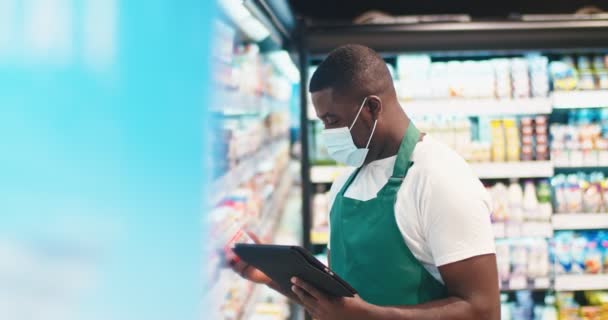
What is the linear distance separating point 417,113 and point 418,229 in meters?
1.89

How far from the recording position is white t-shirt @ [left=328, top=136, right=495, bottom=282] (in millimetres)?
1439

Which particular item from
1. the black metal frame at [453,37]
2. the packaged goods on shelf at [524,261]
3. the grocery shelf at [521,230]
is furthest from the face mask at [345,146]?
the packaged goods on shelf at [524,261]

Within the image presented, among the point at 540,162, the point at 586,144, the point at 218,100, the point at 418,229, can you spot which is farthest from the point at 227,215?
the point at 586,144

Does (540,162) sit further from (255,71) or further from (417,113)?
(255,71)

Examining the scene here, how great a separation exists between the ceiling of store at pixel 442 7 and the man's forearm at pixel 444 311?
10.2 feet

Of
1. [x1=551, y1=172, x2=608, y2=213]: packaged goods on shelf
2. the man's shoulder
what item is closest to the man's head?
the man's shoulder

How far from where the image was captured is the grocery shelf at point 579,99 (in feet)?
11.1

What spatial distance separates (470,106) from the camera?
3350 millimetres

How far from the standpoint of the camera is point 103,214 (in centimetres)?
93

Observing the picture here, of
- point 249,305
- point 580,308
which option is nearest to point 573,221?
point 580,308

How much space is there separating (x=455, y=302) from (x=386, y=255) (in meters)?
0.20

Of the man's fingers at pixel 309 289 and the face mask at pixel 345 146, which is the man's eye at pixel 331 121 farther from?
the man's fingers at pixel 309 289

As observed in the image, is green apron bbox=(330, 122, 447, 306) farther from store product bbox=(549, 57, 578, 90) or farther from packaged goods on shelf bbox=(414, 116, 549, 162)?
store product bbox=(549, 57, 578, 90)

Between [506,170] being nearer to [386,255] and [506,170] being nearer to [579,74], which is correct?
[579,74]
